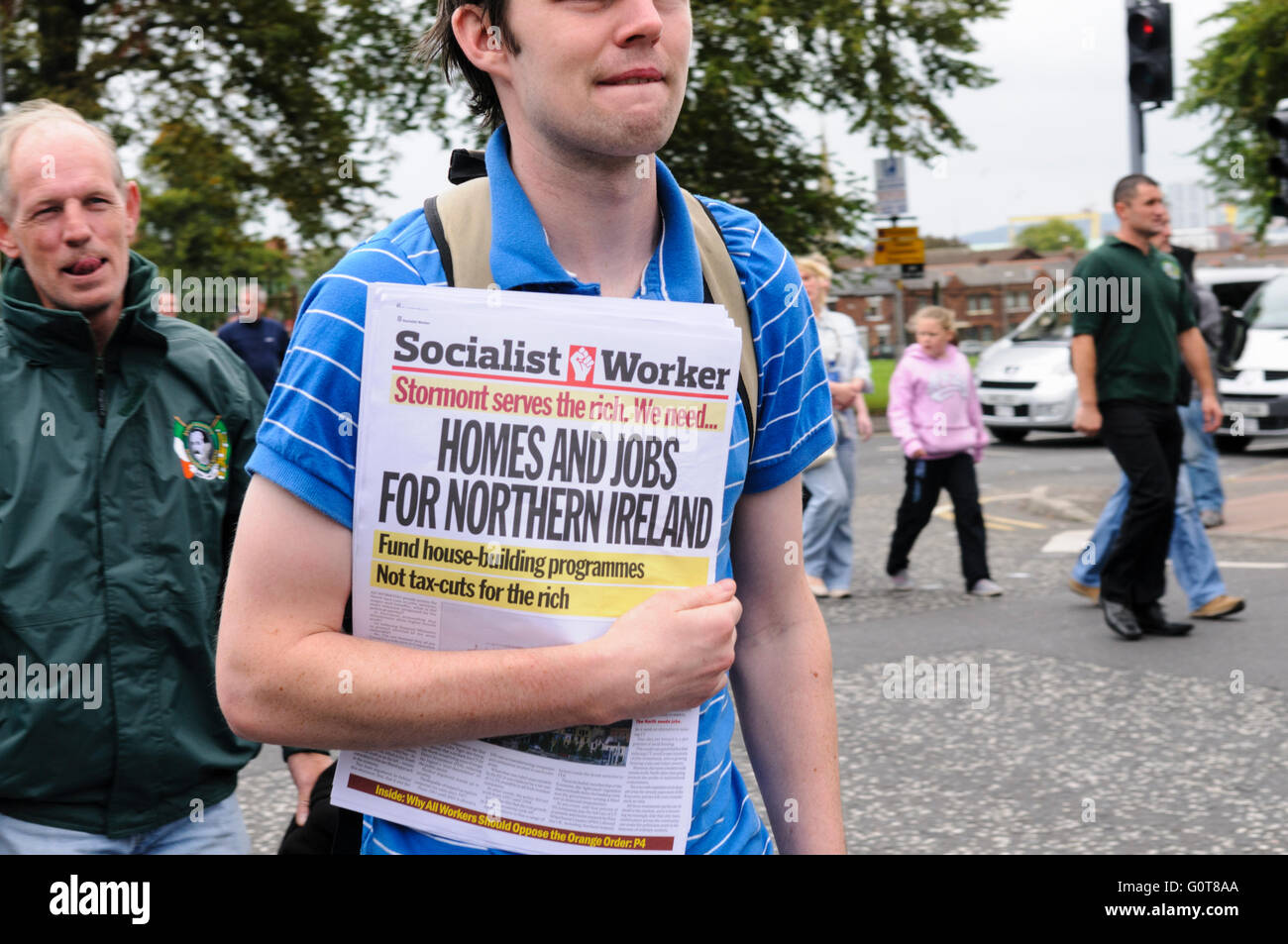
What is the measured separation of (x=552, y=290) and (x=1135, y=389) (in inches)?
243

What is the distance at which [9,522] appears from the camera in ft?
7.77

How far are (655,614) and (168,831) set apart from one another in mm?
1321

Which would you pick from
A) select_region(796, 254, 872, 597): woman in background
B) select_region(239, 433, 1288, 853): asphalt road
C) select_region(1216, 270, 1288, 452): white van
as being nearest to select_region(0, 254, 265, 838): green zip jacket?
select_region(239, 433, 1288, 853): asphalt road

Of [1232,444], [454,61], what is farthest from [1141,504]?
[1232,444]

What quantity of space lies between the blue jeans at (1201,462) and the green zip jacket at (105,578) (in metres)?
8.49

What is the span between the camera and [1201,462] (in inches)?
423

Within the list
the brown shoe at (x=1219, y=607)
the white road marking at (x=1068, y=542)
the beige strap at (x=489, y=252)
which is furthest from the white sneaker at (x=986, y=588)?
the beige strap at (x=489, y=252)

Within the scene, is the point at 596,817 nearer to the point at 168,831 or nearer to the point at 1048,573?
the point at 168,831

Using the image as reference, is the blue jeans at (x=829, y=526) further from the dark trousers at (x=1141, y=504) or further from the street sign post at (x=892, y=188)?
the street sign post at (x=892, y=188)

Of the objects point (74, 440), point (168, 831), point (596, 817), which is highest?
point (74, 440)

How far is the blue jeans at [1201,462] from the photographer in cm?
997

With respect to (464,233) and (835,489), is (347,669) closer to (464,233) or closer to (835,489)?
(464,233)

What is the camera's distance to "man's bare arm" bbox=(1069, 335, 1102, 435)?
7328 mm

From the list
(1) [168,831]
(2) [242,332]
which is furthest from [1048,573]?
(1) [168,831]
